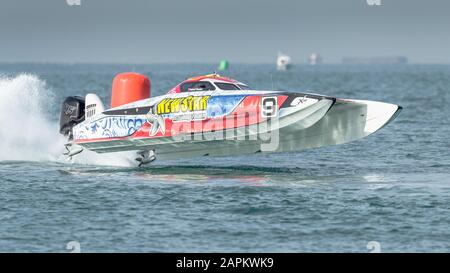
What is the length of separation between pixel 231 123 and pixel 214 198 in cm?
302

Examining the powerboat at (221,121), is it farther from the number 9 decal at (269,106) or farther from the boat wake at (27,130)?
the boat wake at (27,130)

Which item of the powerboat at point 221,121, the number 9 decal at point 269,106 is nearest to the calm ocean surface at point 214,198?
the powerboat at point 221,121

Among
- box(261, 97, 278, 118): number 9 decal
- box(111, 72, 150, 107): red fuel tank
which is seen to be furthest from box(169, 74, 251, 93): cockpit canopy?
box(111, 72, 150, 107): red fuel tank

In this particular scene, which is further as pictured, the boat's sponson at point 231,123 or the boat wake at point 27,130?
the boat wake at point 27,130

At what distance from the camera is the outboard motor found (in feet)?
70.7

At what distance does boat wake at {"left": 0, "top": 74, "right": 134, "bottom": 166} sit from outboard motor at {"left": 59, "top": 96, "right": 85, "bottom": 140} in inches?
34.8

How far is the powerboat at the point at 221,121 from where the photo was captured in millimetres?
19219

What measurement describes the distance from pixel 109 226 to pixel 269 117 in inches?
223

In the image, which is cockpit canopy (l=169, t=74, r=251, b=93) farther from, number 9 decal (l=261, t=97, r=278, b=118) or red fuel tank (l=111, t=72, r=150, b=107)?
red fuel tank (l=111, t=72, r=150, b=107)

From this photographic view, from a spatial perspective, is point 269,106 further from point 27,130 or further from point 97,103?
point 27,130

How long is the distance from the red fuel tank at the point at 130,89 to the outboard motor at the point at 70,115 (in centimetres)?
79

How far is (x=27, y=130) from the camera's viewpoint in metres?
23.7

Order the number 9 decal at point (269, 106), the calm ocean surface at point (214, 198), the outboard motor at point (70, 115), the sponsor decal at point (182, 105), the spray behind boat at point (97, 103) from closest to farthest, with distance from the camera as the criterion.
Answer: the calm ocean surface at point (214, 198)
the number 9 decal at point (269, 106)
the sponsor decal at point (182, 105)
the spray behind boat at point (97, 103)
the outboard motor at point (70, 115)
